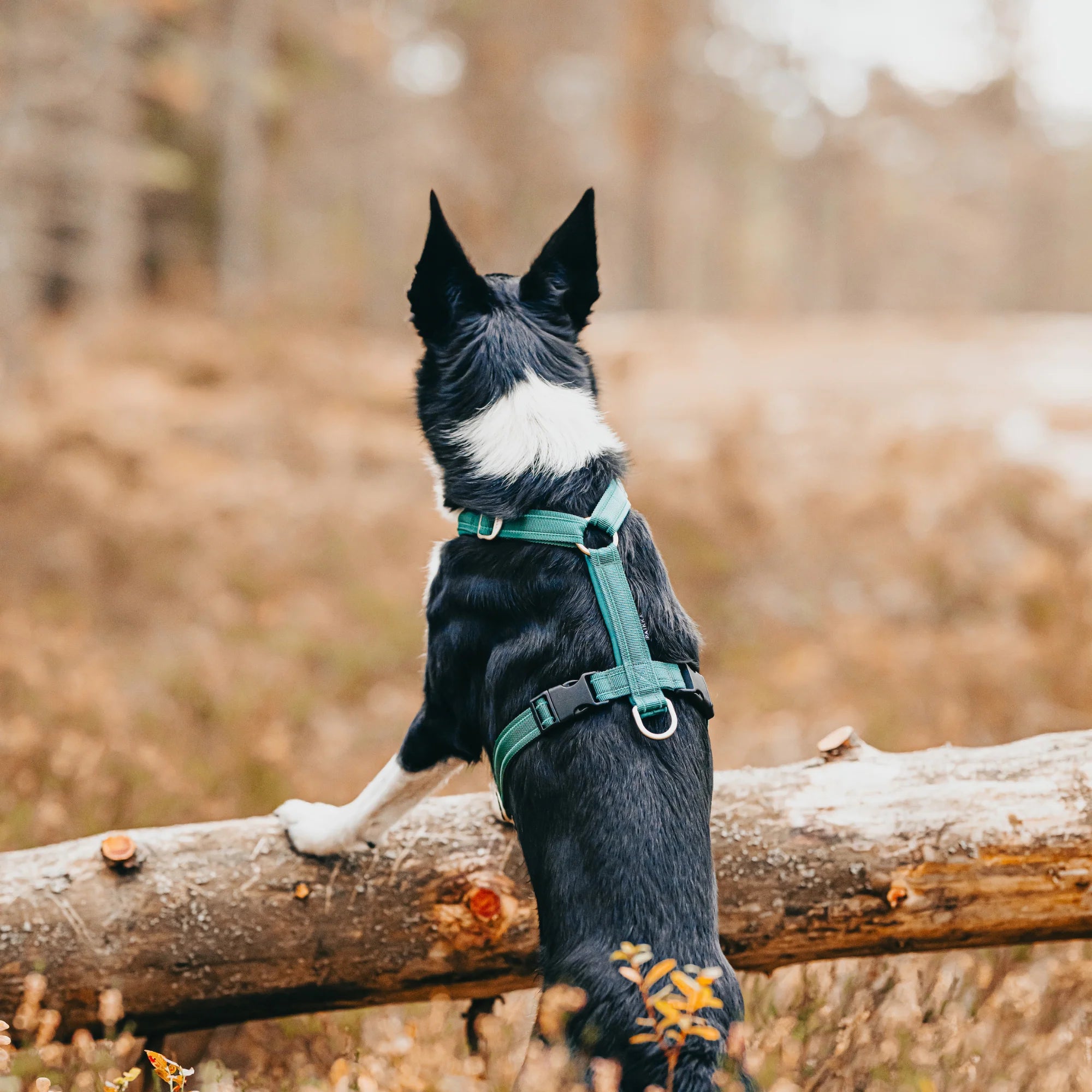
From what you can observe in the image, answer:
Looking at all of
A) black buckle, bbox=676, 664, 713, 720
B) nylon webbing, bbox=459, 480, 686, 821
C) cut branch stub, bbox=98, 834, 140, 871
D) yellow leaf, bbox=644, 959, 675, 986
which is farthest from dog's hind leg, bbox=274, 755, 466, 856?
yellow leaf, bbox=644, 959, 675, 986

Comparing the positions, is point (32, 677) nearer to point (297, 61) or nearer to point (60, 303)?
point (60, 303)

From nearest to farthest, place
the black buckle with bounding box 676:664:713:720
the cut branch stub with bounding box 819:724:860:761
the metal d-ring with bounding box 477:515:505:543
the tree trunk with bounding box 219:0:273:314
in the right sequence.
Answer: the black buckle with bounding box 676:664:713:720
the metal d-ring with bounding box 477:515:505:543
the cut branch stub with bounding box 819:724:860:761
the tree trunk with bounding box 219:0:273:314

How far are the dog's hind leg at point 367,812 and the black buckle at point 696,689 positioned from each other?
65cm

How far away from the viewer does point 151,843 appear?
277cm

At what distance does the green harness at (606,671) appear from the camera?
216cm

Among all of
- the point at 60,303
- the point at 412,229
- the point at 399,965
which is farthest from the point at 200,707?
the point at 412,229

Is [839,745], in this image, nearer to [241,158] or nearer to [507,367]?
[507,367]

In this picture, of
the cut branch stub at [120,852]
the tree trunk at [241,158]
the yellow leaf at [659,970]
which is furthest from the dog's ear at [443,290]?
the tree trunk at [241,158]

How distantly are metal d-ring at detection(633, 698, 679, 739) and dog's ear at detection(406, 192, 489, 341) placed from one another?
1.26 meters

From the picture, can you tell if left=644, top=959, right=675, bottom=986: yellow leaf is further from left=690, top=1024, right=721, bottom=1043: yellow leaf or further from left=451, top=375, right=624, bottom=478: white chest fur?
left=451, top=375, right=624, bottom=478: white chest fur

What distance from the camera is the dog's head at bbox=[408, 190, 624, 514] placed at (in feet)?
8.27

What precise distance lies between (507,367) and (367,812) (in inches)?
50.8

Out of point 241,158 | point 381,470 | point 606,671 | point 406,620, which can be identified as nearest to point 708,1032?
point 606,671

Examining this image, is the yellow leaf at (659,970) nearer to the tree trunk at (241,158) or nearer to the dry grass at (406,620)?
the dry grass at (406,620)
